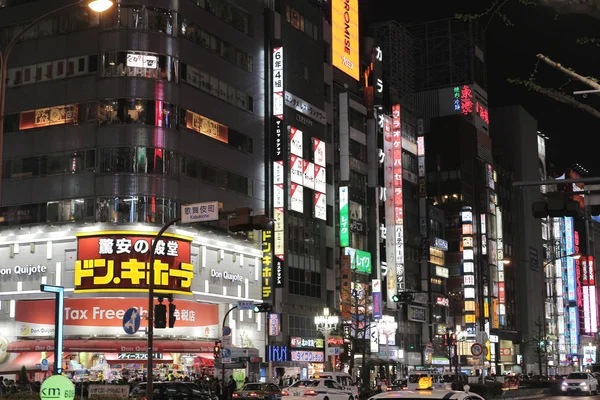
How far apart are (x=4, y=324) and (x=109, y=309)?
27.2 ft

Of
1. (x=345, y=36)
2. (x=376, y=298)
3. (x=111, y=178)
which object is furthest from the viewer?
(x=345, y=36)

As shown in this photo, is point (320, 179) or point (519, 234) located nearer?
point (320, 179)

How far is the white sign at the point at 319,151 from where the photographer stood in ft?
257

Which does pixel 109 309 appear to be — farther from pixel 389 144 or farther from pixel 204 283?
pixel 389 144

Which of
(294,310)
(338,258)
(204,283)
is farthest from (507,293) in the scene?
(204,283)

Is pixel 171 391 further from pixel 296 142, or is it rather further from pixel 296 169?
pixel 296 142

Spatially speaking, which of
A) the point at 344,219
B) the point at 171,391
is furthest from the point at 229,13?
the point at 171,391

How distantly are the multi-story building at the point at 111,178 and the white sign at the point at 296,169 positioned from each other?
768 cm

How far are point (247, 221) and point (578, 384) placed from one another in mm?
38506

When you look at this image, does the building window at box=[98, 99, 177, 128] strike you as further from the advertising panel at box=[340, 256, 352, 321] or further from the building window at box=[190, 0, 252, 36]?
the advertising panel at box=[340, 256, 352, 321]

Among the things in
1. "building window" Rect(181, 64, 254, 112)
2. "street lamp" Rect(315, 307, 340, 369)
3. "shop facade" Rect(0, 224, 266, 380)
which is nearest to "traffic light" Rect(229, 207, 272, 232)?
"shop facade" Rect(0, 224, 266, 380)

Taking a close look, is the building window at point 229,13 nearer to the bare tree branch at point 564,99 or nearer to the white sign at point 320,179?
the white sign at point 320,179

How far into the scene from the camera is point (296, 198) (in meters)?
74.3

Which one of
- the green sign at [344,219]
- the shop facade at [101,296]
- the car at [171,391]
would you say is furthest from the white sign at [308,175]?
the car at [171,391]
